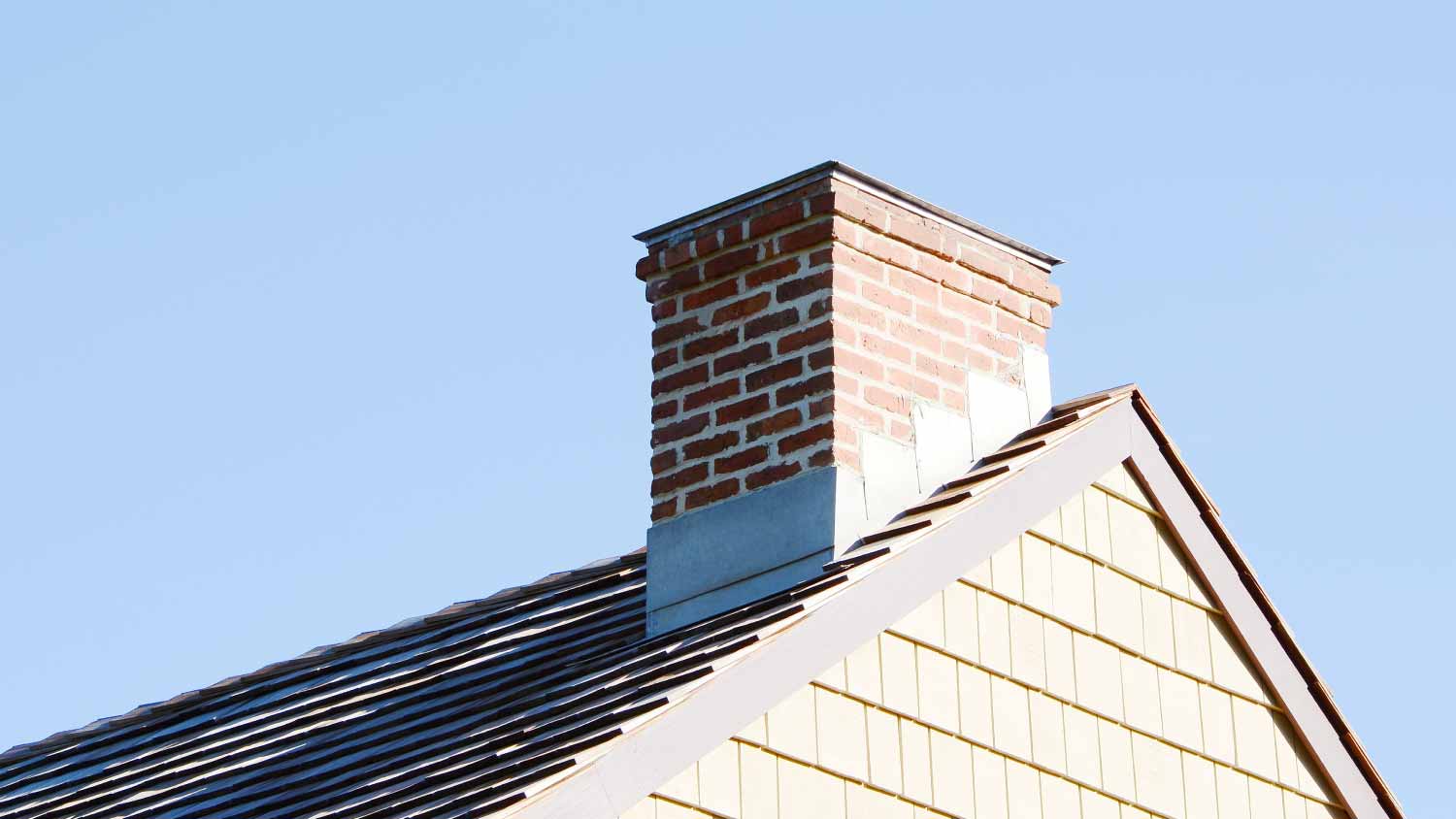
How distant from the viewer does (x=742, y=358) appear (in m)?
8.10

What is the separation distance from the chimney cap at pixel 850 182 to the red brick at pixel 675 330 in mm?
329

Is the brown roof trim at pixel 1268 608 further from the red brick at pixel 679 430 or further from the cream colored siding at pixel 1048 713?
the red brick at pixel 679 430

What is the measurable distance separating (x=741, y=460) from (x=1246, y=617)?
1.97 metres

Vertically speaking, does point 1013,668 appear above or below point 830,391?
below

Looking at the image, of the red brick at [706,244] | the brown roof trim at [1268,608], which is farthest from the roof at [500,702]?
the red brick at [706,244]

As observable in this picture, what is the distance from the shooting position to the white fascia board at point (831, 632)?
6441 mm

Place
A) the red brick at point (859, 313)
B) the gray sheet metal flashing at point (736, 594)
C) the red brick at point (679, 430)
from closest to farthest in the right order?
1. the gray sheet metal flashing at point (736, 594)
2. the red brick at point (859, 313)
3. the red brick at point (679, 430)

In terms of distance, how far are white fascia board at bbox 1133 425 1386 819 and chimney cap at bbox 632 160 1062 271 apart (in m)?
0.81

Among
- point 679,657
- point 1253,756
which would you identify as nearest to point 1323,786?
point 1253,756

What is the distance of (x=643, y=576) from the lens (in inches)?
344

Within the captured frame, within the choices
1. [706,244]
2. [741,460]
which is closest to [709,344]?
[706,244]

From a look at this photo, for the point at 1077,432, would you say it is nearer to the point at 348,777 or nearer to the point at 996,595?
the point at 996,595

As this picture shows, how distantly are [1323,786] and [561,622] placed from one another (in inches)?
112

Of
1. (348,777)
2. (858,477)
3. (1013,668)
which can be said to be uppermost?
(858,477)
